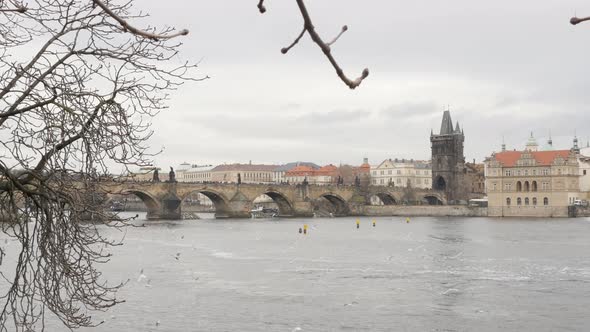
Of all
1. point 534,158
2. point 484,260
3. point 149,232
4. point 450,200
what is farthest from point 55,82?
point 450,200

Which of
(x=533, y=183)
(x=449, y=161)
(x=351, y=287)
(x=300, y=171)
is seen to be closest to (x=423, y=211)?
(x=533, y=183)

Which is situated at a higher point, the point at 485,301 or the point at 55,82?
the point at 55,82

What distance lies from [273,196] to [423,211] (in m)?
20.4

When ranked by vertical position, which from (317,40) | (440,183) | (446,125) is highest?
(446,125)

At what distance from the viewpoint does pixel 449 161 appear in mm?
118062

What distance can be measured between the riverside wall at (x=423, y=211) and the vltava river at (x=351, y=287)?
5460 centimetres

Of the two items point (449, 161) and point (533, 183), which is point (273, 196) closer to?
point (533, 183)

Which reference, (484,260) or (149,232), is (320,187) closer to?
(149,232)

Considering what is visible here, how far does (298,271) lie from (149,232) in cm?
2580

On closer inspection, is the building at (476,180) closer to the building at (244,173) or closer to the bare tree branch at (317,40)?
the building at (244,173)

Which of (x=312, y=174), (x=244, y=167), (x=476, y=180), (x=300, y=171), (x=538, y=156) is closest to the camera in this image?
(x=538, y=156)

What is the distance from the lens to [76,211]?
6.90 m

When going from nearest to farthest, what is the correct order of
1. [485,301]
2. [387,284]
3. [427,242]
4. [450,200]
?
[485,301] < [387,284] < [427,242] < [450,200]

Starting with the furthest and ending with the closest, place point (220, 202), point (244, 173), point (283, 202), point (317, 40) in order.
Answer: point (244, 173) → point (283, 202) → point (220, 202) → point (317, 40)
